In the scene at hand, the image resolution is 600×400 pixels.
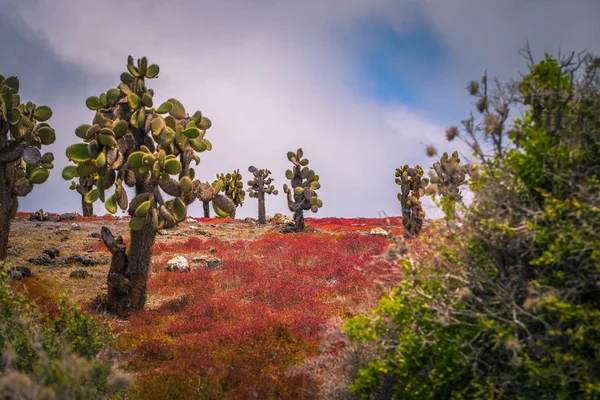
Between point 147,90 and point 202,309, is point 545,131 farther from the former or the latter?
point 147,90

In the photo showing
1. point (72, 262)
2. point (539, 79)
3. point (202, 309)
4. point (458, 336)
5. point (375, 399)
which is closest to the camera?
point (458, 336)

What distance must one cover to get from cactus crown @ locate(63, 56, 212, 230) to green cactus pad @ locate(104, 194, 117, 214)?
0.03 meters

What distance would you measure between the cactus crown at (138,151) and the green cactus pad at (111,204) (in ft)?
0.09

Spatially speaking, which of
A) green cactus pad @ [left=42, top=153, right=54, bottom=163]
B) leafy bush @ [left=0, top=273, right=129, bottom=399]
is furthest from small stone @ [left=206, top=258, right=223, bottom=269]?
leafy bush @ [left=0, top=273, right=129, bottom=399]

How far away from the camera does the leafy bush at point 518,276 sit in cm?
460

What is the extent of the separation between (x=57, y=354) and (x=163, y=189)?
7455mm

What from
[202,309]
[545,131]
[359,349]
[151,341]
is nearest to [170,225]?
[202,309]

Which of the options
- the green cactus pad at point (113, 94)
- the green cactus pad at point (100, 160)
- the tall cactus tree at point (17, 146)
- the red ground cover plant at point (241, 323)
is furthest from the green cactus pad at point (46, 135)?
the green cactus pad at point (100, 160)

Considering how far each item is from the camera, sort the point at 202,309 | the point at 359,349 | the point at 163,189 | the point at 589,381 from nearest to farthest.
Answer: the point at 589,381, the point at 359,349, the point at 202,309, the point at 163,189

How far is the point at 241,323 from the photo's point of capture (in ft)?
34.9

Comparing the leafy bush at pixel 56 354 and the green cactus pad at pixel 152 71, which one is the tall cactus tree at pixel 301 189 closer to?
the green cactus pad at pixel 152 71

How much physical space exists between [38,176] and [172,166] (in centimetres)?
893

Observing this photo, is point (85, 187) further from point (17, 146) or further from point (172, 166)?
A: point (172, 166)

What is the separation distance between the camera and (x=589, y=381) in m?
4.39
